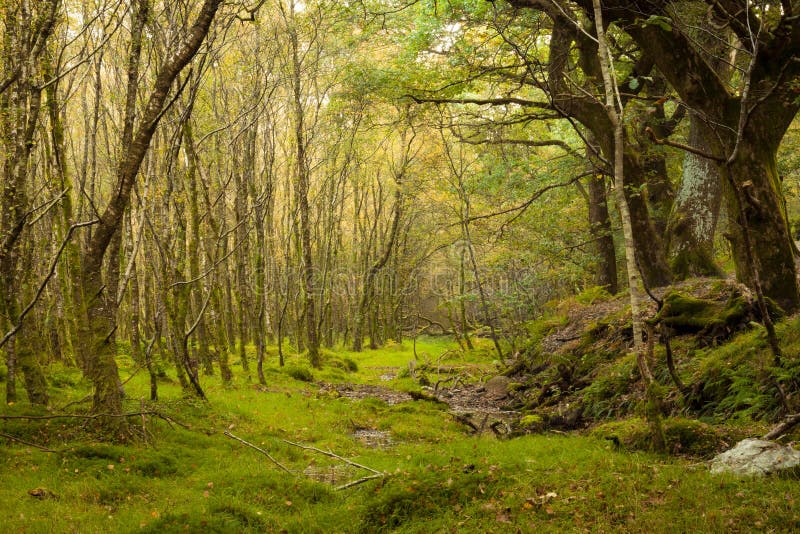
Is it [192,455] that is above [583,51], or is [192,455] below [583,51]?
below

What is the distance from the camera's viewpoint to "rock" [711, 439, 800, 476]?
183 inches

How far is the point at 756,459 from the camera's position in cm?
479

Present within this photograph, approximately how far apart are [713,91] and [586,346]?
6.28 metres

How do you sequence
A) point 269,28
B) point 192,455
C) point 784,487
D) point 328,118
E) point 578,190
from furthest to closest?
point 328,118
point 578,190
point 269,28
point 192,455
point 784,487

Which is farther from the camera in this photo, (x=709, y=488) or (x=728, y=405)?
(x=728, y=405)

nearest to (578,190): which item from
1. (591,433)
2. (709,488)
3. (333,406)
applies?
(333,406)

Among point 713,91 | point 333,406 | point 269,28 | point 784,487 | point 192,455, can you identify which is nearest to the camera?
point 784,487

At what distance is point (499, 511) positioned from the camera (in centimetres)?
513

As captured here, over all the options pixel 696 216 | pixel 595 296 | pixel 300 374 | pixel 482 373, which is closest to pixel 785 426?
pixel 696 216

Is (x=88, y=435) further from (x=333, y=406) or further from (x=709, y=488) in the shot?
(x=709, y=488)

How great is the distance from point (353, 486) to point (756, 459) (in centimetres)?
428

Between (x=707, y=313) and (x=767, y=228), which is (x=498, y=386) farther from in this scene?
(x=767, y=228)

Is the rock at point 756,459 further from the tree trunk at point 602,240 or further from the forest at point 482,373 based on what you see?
the tree trunk at point 602,240

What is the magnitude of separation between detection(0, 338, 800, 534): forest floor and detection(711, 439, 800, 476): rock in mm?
145
